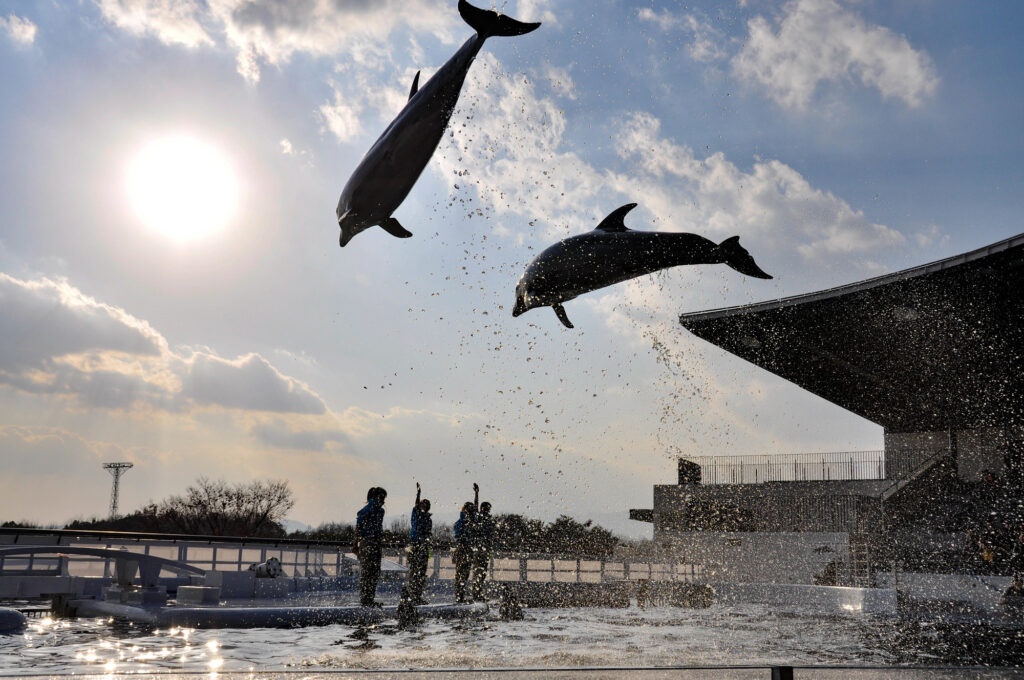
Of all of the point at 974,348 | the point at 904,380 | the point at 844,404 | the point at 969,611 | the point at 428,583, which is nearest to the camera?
the point at 969,611

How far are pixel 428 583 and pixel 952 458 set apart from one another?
74.2 ft

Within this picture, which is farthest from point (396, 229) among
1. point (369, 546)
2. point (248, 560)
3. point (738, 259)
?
point (248, 560)

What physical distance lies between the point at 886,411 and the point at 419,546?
26.3 meters

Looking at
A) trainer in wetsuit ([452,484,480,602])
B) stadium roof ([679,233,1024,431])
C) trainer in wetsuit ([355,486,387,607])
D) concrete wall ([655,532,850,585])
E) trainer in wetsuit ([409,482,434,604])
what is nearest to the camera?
trainer in wetsuit ([355,486,387,607])

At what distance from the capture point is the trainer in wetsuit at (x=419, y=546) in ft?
41.9

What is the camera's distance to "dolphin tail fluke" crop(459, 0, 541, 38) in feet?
23.9

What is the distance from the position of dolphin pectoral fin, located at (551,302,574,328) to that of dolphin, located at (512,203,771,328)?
1 centimetres

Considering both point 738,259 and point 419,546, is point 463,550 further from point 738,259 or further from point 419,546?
point 738,259

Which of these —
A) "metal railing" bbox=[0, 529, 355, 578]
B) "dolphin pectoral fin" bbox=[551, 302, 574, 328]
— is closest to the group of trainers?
"metal railing" bbox=[0, 529, 355, 578]

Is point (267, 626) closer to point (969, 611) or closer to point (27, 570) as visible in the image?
point (27, 570)

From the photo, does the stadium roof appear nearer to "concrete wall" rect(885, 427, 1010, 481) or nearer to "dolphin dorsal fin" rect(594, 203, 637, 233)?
"concrete wall" rect(885, 427, 1010, 481)

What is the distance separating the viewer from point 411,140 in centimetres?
684

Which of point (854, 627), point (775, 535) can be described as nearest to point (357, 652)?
point (854, 627)

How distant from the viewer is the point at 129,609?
10328 millimetres
